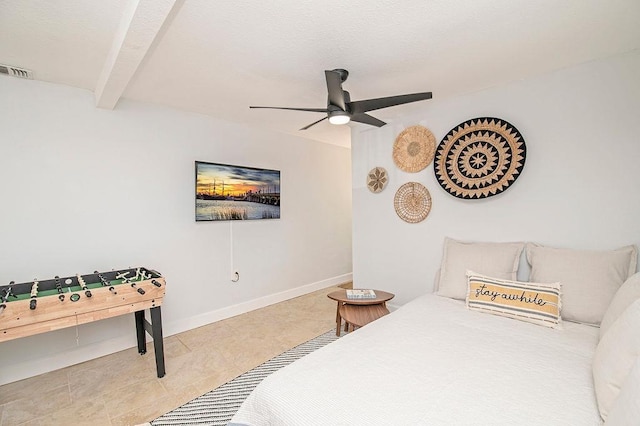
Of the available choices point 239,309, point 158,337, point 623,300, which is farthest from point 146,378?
point 623,300

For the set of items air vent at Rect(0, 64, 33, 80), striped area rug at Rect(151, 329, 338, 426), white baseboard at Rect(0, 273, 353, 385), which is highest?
air vent at Rect(0, 64, 33, 80)

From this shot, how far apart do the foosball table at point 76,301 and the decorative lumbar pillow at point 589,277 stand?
3.06m

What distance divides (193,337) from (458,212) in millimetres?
3046

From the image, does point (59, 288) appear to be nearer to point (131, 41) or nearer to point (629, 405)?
point (131, 41)

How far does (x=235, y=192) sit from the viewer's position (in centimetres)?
366

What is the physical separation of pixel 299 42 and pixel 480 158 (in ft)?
6.40

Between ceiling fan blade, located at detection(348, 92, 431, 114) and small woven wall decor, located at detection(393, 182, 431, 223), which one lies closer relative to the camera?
ceiling fan blade, located at detection(348, 92, 431, 114)

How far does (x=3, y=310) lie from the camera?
5.73 feet

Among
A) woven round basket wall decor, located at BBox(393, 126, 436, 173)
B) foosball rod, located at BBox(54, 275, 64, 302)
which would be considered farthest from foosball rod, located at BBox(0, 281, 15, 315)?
woven round basket wall decor, located at BBox(393, 126, 436, 173)

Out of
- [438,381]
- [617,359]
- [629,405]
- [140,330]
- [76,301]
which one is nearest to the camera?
[629,405]

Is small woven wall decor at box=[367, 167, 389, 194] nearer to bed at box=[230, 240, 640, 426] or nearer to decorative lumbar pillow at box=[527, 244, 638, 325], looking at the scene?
decorative lumbar pillow at box=[527, 244, 638, 325]

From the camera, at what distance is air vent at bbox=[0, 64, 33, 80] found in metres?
2.20

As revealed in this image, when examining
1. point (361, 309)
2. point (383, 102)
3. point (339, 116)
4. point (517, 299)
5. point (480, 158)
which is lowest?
point (361, 309)

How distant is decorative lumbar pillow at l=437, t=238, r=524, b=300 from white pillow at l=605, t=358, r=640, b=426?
164cm
